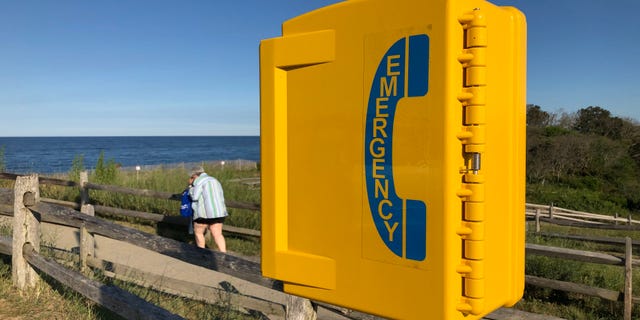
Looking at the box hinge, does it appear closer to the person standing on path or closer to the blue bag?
the person standing on path

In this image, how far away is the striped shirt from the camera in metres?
7.55

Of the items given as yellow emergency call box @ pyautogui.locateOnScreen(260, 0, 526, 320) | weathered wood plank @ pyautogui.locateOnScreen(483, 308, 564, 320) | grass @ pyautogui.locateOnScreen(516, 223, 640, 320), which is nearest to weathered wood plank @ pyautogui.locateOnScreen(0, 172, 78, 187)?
grass @ pyautogui.locateOnScreen(516, 223, 640, 320)

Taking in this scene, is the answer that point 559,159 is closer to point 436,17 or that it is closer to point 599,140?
point 599,140

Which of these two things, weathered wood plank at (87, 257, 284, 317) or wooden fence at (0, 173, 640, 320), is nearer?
wooden fence at (0, 173, 640, 320)

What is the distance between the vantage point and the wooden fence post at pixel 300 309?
288 cm

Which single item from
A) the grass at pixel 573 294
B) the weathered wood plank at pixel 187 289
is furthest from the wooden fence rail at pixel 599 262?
the weathered wood plank at pixel 187 289

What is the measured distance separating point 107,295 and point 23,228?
203cm

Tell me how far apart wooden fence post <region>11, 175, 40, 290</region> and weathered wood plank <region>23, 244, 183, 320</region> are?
0.13 metres

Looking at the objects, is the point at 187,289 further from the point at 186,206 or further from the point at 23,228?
the point at 186,206

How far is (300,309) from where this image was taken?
9.48 feet

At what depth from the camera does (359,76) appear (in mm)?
1692

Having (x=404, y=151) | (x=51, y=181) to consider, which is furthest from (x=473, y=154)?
(x=51, y=181)

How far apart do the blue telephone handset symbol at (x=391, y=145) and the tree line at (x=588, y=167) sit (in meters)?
32.6

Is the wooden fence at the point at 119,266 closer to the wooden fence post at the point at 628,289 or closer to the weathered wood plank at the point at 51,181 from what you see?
the wooden fence post at the point at 628,289
